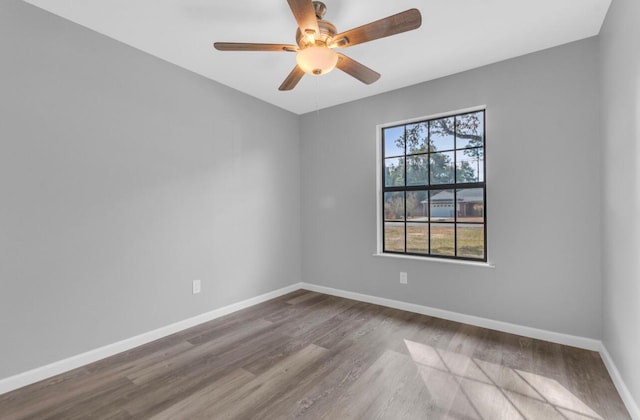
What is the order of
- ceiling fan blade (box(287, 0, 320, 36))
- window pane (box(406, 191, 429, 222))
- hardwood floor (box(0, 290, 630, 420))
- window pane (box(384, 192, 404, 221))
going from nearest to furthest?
ceiling fan blade (box(287, 0, 320, 36)) → hardwood floor (box(0, 290, 630, 420)) → window pane (box(406, 191, 429, 222)) → window pane (box(384, 192, 404, 221))

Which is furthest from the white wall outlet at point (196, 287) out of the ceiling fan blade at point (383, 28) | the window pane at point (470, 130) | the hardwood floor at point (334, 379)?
the window pane at point (470, 130)

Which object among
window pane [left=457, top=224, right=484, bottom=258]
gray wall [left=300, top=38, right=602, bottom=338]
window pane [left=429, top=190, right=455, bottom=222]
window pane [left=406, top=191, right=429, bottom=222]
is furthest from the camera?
window pane [left=406, top=191, right=429, bottom=222]

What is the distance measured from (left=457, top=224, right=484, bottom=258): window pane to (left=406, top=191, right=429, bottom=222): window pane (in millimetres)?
397

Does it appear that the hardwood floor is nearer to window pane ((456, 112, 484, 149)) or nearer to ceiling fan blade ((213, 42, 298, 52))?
window pane ((456, 112, 484, 149))

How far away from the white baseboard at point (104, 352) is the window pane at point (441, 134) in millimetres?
2808

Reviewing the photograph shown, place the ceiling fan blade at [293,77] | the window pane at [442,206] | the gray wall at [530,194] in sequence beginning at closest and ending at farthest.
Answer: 1. the ceiling fan blade at [293,77]
2. the gray wall at [530,194]
3. the window pane at [442,206]

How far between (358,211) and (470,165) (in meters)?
1.36

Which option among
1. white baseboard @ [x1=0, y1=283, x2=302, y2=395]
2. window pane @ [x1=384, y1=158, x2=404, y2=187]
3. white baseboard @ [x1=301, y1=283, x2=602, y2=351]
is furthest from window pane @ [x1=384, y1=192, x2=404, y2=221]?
white baseboard @ [x1=0, y1=283, x2=302, y2=395]

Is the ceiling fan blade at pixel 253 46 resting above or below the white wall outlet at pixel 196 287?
above

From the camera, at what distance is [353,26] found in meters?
2.26

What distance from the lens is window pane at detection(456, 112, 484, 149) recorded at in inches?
118

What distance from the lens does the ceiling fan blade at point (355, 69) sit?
206cm

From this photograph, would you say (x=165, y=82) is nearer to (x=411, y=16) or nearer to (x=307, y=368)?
(x=411, y=16)

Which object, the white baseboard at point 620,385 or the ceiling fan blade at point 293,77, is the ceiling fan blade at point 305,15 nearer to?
the ceiling fan blade at point 293,77
